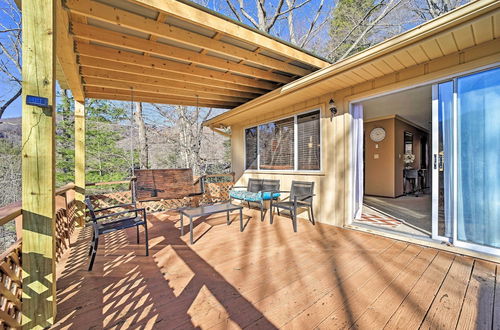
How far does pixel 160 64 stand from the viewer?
325 centimetres

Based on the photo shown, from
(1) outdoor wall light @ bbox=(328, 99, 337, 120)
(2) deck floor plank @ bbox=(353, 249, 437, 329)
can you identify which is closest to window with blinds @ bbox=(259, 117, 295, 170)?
(1) outdoor wall light @ bbox=(328, 99, 337, 120)

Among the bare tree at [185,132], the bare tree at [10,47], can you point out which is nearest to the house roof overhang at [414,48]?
the bare tree at [185,132]

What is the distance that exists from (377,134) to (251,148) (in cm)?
380

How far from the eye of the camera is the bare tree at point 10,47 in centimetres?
674

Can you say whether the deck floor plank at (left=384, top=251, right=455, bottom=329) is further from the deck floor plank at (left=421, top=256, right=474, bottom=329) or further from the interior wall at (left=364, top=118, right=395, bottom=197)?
the interior wall at (left=364, top=118, right=395, bottom=197)

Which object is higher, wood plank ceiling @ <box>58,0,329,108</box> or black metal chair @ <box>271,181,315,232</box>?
wood plank ceiling @ <box>58,0,329,108</box>

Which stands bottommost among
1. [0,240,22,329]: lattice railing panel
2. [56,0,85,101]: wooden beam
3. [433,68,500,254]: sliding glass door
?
[0,240,22,329]: lattice railing panel

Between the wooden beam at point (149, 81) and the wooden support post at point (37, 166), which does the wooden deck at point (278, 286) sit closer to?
the wooden support post at point (37, 166)

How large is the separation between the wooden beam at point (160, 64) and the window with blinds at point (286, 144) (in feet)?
3.45

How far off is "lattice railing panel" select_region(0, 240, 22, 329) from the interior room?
457cm

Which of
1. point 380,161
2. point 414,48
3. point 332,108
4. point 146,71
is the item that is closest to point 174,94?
point 146,71

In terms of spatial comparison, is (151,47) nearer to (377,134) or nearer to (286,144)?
(286,144)

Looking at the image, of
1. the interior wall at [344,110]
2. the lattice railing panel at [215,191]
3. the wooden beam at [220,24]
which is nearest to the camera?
the wooden beam at [220,24]

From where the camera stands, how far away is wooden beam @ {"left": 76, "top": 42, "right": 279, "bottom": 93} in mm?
2818
